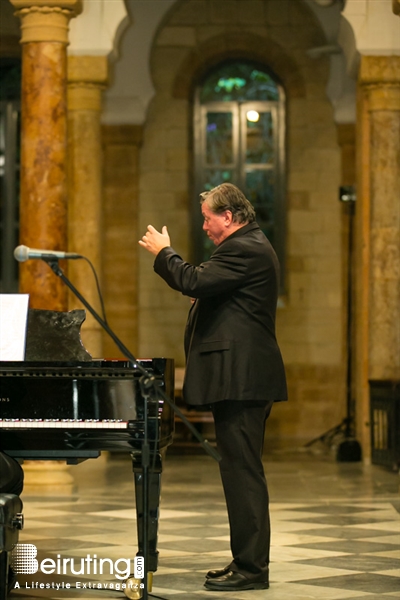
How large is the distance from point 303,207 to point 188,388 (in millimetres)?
9176

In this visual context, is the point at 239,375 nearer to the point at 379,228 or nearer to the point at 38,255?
the point at 38,255

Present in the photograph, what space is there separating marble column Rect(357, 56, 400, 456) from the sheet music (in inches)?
243

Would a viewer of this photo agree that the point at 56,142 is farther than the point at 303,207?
No

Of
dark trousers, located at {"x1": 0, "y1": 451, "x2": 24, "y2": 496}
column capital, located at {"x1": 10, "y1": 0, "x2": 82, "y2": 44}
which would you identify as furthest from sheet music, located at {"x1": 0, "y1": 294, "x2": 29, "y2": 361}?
column capital, located at {"x1": 10, "y1": 0, "x2": 82, "y2": 44}

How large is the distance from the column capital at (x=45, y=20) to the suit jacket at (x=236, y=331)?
399cm

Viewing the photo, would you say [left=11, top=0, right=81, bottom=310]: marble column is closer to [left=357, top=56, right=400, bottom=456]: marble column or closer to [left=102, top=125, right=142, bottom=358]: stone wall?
[left=357, top=56, right=400, bottom=456]: marble column

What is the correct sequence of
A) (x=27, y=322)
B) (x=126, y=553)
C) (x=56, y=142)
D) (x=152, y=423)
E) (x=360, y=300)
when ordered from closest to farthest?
(x=152, y=423) → (x=27, y=322) → (x=126, y=553) → (x=56, y=142) → (x=360, y=300)

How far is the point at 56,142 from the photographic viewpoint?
8406 mm

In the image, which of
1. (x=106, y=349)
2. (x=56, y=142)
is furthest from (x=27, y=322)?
(x=106, y=349)

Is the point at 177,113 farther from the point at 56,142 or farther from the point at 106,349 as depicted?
the point at 56,142

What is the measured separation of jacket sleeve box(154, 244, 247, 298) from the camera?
15.6 feet

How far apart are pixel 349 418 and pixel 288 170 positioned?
3616 mm

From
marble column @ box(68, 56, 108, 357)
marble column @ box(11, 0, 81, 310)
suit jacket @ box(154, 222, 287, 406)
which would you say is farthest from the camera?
marble column @ box(68, 56, 108, 357)

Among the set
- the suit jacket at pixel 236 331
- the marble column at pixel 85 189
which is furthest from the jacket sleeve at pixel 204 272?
the marble column at pixel 85 189
